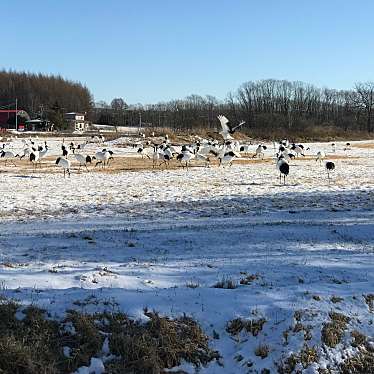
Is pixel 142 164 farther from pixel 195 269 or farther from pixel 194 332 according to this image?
pixel 194 332

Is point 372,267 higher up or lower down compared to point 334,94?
lower down

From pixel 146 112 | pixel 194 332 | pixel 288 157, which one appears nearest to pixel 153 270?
pixel 194 332

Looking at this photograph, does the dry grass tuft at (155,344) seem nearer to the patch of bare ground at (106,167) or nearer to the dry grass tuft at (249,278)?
the dry grass tuft at (249,278)

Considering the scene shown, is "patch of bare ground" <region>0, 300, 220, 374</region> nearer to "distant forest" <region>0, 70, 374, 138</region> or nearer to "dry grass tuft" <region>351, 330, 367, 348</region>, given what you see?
"dry grass tuft" <region>351, 330, 367, 348</region>

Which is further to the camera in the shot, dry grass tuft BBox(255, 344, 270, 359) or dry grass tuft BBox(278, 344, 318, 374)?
dry grass tuft BBox(255, 344, 270, 359)

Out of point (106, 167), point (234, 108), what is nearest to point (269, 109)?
point (234, 108)

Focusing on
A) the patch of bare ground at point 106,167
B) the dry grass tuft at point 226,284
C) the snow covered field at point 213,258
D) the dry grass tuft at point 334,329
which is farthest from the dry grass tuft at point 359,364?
the patch of bare ground at point 106,167

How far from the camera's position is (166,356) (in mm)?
6234

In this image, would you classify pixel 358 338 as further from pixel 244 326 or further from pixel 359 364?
pixel 244 326

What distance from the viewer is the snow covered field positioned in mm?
6809

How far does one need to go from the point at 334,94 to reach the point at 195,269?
15286 centimetres

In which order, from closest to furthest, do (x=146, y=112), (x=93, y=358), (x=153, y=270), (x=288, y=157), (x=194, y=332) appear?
(x=93, y=358) → (x=194, y=332) → (x=153, y=270) → (x=288, y=157) → (x=146, y=112)

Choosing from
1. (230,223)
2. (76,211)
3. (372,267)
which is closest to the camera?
(372,267)

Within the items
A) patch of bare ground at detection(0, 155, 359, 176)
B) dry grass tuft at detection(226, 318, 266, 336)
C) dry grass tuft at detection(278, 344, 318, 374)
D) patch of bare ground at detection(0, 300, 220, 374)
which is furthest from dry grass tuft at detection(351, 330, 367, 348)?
patch of bare ground at detection(0, 155, 359, 176)
